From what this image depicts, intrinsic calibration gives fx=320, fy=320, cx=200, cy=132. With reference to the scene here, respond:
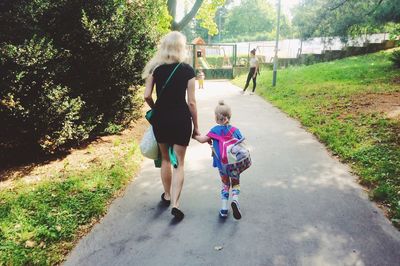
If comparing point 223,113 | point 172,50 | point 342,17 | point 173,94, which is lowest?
point 223,113

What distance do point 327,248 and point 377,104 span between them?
23.6 feet

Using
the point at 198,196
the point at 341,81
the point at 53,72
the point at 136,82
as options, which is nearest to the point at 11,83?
the point at 53,72

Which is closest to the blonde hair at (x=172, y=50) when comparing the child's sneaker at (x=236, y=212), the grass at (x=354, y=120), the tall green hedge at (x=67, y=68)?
the child's sneaker at (x=236, y=212)

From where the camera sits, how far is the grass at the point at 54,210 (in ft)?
11.2

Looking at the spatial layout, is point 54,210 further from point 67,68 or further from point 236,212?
point 67,68

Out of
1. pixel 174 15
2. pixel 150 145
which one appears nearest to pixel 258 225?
pixel 150 145

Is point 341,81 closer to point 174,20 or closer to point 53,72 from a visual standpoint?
point 174,20

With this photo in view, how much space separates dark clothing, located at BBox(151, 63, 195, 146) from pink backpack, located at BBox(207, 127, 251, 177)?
1.24 feet

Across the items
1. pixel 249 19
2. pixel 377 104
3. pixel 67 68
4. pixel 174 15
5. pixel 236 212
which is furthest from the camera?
pixel 249 19

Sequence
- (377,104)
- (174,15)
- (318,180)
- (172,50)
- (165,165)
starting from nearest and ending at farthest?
1. (172,50)
2. (165,165)
3. (318,180)
4. (377,104)
5. (174,15)

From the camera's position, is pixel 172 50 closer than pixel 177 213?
Yes

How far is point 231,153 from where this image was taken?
3.82 meters

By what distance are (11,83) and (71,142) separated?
1.67 metres

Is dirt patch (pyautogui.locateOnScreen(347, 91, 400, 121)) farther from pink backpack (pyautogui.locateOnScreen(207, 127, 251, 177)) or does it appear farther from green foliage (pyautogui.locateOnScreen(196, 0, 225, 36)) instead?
green foliage (pyautogui.locateOnScreen(196, 0, 225, 36))
